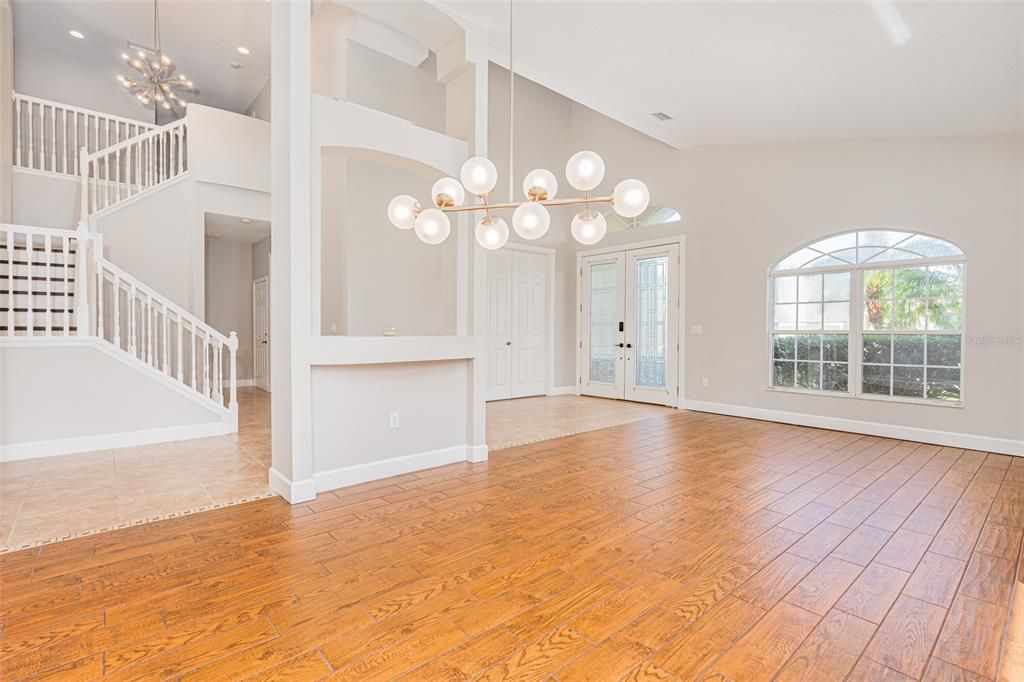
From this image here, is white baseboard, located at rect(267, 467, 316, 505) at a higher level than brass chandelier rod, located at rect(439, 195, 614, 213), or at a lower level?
lower

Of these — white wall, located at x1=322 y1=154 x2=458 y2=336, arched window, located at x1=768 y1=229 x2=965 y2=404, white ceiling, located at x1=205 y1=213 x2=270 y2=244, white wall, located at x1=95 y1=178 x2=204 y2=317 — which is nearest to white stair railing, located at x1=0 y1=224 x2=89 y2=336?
white wall, located at x1=95 y1=178 x2=204 y2=317

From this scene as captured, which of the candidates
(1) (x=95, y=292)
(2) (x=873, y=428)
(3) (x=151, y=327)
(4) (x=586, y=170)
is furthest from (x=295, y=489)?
(2) (x=873, y=428)

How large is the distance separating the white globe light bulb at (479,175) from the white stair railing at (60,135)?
6.42 m

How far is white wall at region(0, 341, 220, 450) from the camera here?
403 centimetres

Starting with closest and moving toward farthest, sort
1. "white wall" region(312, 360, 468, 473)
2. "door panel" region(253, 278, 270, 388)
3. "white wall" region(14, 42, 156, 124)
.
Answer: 1. "white wall" region(312, 360, 468, 473)
2. "white wall" region(14, 42, 156, 124)
3. "door panel" region(253, 278, 270, 388)

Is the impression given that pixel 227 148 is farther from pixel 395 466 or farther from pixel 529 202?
pixel 529 202

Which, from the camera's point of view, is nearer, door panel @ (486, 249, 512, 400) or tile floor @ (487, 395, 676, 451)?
tile floor @ (487, 395, 676, 451)

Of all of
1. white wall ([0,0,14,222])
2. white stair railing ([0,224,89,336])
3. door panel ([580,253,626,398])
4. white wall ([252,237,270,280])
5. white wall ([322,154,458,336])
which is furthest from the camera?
white wall ([252,237,270,280])

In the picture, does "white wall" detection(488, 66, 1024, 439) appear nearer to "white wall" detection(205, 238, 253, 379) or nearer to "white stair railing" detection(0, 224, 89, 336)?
"white stair railing" detection(0, 224, 89, 336)

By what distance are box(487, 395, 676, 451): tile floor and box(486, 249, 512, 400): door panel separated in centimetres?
29

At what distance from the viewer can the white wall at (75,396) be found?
403 cm

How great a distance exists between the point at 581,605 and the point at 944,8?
4232 millimetres

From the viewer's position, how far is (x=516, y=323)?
7707 mm

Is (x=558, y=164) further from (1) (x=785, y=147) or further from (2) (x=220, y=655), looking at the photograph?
(2) (x=220, y=655)
